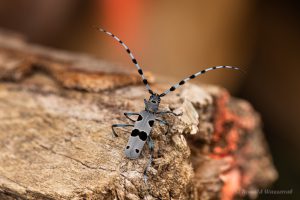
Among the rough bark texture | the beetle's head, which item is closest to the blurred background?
the rough bark texture

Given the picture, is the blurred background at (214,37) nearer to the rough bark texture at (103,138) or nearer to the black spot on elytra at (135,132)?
the rough bark texture at (103,138)

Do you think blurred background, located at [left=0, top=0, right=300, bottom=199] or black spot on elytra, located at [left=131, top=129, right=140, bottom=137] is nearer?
black spot on elytra, located at [left=131, top=129, right=140, bottom=137]

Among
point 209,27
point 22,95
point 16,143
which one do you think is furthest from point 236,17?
point 16,143

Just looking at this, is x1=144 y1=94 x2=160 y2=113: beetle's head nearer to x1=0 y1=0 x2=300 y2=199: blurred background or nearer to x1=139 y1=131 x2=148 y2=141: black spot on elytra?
x1=139 y1=131 x2=148 y2=141: black spot on elytra

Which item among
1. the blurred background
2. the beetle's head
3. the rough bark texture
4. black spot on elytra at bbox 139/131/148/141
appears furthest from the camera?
the blurred background

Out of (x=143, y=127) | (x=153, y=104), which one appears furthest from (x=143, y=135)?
(x=153, y=104)

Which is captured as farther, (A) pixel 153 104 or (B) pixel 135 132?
(A) pixel 153 104

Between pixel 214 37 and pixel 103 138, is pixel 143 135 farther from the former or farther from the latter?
pixel 214 37

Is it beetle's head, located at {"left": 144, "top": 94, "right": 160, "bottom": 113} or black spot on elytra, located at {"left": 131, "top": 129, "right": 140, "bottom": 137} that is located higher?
beetle's head, located at {"left": 144, "top": 94, "right": 160, "bottom": 113}
